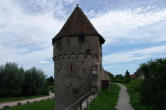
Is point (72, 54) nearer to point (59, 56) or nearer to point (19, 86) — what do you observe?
point (59, 56)

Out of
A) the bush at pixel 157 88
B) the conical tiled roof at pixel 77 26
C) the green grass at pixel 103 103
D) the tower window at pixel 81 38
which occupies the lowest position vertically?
the green grass at pixel 103 103

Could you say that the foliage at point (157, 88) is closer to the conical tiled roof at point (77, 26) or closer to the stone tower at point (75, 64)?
the stone tower at point (75, 64)

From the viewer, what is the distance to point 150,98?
9.47m

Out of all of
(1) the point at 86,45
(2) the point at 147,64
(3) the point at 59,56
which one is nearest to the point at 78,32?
(1) the point at 86,45

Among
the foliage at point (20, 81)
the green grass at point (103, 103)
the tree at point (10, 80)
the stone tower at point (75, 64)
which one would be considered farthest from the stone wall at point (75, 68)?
the foliage at point (20, 81)

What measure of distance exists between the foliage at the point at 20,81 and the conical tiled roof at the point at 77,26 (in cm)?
2770

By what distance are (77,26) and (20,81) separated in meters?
30.0

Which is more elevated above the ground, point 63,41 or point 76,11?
point 76,11

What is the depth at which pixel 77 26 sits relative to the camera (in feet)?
49.2

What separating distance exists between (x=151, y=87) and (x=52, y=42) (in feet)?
32.4

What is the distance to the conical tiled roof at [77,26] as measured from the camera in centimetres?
1449

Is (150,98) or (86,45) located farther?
(86,45)

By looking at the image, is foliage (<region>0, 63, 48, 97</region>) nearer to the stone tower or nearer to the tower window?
the stone tower

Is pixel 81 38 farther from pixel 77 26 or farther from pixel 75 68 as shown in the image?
pixel 75 68
